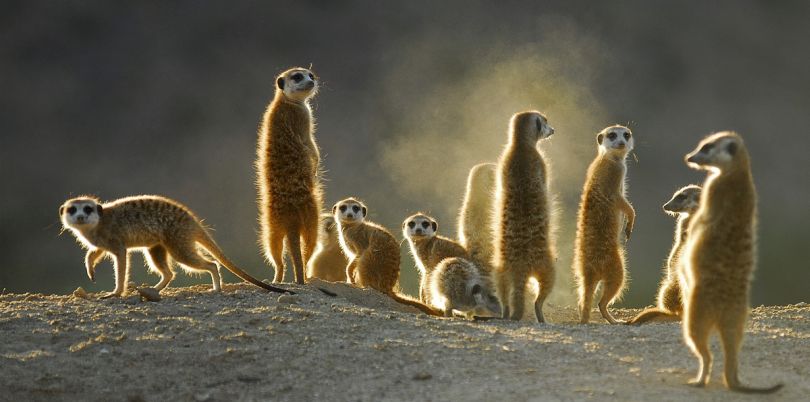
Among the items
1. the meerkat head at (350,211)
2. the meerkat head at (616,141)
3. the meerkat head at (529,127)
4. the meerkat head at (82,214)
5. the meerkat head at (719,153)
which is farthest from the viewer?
the meerkat head at (350,211)

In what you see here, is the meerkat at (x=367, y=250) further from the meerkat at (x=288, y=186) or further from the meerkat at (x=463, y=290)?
the meerkat at (x=288, y=186)

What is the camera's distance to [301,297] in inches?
284

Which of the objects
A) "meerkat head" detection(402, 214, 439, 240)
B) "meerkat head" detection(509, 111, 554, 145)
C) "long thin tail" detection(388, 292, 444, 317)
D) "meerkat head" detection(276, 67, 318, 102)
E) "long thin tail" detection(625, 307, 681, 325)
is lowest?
"long thin tail" detection(388, 292, 444, 317)

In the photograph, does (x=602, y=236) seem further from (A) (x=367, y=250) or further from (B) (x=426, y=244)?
(A) (x=367, y=250)

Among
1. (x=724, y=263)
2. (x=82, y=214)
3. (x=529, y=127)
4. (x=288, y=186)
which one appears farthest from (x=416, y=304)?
(x=724, y=263)

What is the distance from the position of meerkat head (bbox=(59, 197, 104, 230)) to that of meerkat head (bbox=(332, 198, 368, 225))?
2503 millimetres

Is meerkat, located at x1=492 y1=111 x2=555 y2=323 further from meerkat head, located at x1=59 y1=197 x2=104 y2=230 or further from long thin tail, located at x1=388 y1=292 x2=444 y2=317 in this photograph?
meerkat head, located at x1=59 y1=197 x2=104 y2=230

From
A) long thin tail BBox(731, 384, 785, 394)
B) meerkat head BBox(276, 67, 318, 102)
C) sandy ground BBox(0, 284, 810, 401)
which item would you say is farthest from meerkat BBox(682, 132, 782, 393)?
meerkat head BBox(276, 67, 318, 102)

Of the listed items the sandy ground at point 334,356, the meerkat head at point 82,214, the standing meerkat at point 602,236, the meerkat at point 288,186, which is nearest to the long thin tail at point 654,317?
the standing meerkat at point 602,236

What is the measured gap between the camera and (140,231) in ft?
24.5

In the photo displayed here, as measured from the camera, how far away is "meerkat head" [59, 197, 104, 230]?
292 inches

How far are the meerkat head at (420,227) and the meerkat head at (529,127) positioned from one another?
4.46 ft

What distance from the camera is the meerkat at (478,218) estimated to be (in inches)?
340

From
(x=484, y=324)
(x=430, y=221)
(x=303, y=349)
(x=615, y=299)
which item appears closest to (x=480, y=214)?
(x=430, y=221)
